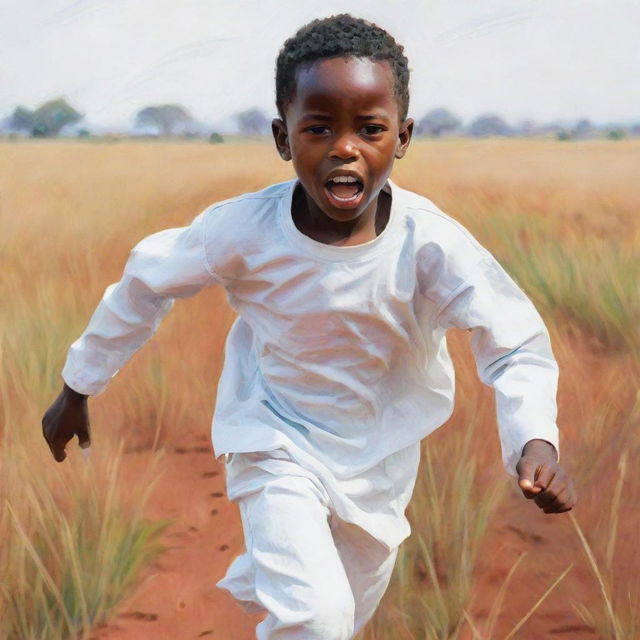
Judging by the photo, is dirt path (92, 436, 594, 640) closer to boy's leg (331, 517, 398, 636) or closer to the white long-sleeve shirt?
boy's leg (331, 517, 398, 636)

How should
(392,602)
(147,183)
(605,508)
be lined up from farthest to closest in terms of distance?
(147,183) < (605,508) < (392,602)

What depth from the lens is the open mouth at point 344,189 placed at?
77.2 inches

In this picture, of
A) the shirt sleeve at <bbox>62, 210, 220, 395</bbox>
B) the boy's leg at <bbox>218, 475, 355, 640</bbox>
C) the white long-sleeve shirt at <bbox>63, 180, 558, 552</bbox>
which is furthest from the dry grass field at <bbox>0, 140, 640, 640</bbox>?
the boy's leg at <bbox>218, 475, 355, 640</bbox>

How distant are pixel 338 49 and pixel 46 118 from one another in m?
2.80

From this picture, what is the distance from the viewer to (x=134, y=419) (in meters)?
3.54

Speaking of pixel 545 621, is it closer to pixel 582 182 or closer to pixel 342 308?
pixel 342 308

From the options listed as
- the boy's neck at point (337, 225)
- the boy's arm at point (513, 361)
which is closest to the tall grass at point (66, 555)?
the boy's neck at point (337, 225)

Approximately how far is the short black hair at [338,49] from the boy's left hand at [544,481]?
577 mm

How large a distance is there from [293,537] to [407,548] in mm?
1044

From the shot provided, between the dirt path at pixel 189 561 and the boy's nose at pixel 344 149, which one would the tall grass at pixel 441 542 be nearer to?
the dirt path at pixel 189 561

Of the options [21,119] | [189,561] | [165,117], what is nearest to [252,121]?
[165,117]

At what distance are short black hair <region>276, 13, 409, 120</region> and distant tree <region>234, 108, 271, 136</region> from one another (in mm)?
2273

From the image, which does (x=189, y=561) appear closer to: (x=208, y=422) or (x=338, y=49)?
(x=208, y=422)

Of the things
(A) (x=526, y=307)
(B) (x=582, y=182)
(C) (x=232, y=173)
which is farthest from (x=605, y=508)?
(C) (x=232, y=173)
